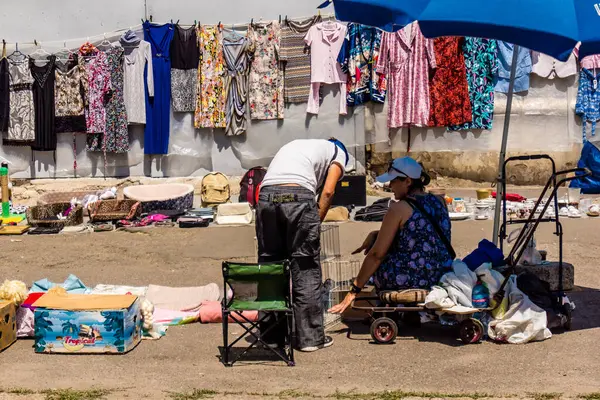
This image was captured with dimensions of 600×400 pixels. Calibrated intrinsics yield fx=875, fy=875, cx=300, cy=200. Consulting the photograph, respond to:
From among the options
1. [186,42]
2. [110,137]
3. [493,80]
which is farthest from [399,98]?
[110,137]

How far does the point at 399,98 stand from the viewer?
1309 centimetres

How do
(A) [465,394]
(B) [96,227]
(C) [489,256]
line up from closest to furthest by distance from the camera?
1. (A) [465,394]
2. (C) [489,256]
3. (B) [96,227]

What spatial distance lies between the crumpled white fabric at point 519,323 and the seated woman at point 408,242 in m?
0.48

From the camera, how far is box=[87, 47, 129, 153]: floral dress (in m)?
12.9

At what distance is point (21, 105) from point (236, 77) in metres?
3.25

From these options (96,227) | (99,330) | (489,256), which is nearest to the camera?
(99,330)

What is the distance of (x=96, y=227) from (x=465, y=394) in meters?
6.86

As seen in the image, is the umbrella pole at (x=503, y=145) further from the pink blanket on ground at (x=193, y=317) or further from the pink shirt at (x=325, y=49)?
the pink shirt at (x=325, y=49)

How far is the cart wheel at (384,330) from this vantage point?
584 centimetres

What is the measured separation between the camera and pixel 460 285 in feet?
18.7

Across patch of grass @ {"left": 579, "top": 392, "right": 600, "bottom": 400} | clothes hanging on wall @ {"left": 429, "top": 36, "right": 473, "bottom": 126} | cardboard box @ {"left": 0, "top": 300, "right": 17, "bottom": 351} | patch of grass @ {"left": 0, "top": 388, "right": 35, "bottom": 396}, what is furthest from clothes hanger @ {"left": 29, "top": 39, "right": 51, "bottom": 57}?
patch of grass @ {"left": 579, "top": 392, "right": 600, "bottom": 400}

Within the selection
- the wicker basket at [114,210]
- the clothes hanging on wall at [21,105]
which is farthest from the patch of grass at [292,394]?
the clothes hanging on wall at [21,105]

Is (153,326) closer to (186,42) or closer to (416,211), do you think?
(416,211)

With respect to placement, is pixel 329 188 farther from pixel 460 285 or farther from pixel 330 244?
pixel 330 244
